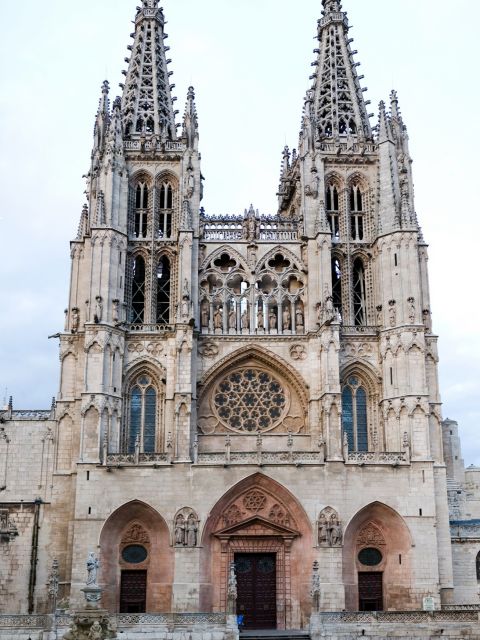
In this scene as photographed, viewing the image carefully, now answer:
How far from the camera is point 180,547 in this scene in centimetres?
3294

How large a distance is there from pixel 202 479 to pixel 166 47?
78.0 feet

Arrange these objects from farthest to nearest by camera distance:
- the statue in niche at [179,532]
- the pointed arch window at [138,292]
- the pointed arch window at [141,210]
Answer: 1. the pointed arch window at [141,210]
2. the pointed arch window at [138,292]
3. the statue in niche at [179,532]

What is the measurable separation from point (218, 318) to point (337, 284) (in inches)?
237

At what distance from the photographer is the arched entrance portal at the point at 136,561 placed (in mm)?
33375

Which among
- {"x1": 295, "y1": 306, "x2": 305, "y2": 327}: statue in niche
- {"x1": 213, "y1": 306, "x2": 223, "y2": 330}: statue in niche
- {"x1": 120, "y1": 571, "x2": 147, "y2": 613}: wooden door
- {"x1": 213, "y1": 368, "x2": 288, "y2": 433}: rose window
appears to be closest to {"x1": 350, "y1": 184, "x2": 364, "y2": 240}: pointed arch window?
{"x1": 295, "y1": 306, "x2": 305, "y2": 327}: statue in niche

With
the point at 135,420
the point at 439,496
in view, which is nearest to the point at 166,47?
the point at 135,420

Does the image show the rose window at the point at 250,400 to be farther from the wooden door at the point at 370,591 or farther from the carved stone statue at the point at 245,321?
the wooden door at the point at 370,591

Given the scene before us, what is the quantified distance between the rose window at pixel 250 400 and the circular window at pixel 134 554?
6488 millimetres

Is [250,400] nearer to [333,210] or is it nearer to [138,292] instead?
[138,292]

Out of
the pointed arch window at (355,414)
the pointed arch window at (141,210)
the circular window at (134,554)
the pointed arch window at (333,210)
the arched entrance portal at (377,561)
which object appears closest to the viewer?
the arched entrance portal at (377,561)

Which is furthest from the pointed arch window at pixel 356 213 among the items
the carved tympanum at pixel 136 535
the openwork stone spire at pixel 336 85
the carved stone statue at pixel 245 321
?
the carved tympanum at pixel 136 535

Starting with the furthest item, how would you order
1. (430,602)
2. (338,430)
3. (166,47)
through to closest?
1. (166,47)
2. (338,430)
3. (430,602)

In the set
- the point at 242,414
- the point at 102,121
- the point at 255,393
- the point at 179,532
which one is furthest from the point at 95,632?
the point at 102,121

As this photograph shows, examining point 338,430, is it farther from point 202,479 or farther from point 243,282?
point 243,282
